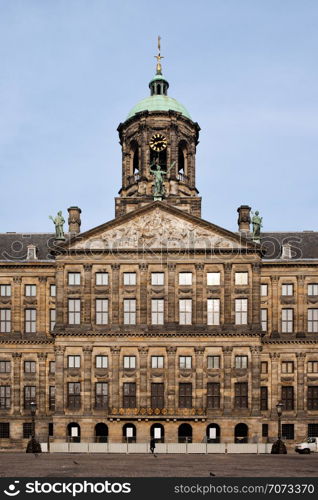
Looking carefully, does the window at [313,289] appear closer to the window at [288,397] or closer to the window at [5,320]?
the window at [288,397]

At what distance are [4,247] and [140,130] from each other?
1652 cm

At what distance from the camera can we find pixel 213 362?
6969 centimetres

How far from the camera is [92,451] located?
62812 millimetres

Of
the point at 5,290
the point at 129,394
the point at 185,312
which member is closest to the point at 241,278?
the point at 185,312

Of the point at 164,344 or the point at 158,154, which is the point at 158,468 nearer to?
the point at 164,344

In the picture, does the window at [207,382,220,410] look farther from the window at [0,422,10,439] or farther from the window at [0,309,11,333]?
the window at [0,309,11,333]

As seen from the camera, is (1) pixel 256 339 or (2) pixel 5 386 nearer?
(1) pixel 256 339

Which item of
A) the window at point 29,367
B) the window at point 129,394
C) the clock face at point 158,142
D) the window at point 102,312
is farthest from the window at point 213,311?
the clock face at point 158,142

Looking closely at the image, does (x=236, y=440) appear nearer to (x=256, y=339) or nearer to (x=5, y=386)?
(x=256, y=339)

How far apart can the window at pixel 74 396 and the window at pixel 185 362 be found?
843 centimetres

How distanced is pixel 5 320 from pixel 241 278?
21140mm

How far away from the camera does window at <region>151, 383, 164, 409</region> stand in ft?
227

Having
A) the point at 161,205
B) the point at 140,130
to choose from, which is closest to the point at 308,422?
the point at 161,205

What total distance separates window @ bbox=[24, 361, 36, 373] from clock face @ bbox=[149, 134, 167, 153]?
22.3 meters
